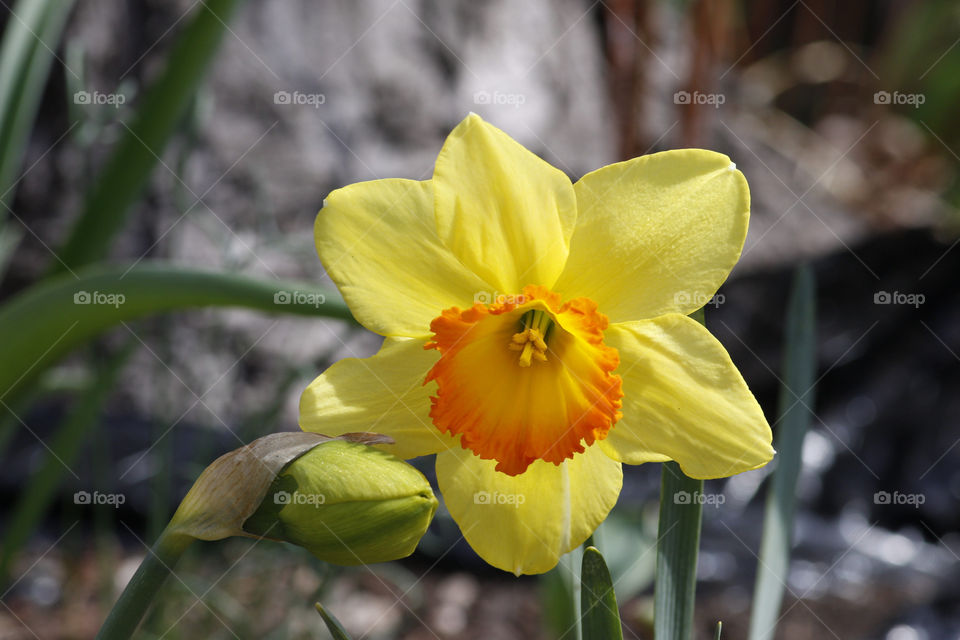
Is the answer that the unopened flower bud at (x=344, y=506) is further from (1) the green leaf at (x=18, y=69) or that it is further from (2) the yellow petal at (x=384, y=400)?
(1) the green leaf at (x=18, y=69)

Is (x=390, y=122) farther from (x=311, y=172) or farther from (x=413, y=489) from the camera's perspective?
(x=413, y=489)

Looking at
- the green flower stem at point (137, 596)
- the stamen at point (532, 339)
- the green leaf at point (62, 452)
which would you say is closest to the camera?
the green flower stem at point (137, 596)

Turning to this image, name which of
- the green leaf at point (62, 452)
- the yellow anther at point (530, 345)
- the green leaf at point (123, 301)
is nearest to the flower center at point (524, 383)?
the yellow anther at point (530, 345)

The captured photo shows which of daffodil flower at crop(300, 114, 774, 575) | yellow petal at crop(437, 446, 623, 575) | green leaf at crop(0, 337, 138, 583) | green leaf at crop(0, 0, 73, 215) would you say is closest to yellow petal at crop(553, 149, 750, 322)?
daffodil flower at crop(300, 114, 774, 575)

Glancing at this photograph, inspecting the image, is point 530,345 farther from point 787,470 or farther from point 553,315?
point 787,470

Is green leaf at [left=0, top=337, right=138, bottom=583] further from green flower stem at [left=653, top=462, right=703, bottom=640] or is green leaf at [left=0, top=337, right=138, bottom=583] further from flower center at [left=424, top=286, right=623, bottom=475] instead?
green flower stem at [left=653, top=462, right=703, bottom=640]

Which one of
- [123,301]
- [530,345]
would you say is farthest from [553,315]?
[123,301]
